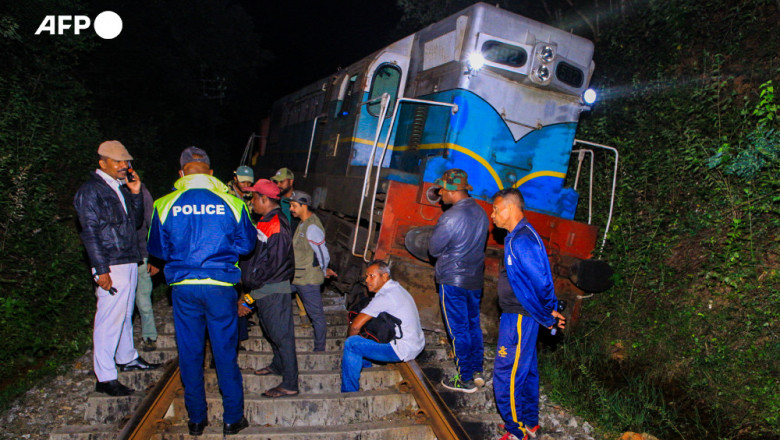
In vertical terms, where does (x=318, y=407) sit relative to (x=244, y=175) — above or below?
below

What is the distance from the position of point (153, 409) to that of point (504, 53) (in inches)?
196

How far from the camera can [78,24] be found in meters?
8.51

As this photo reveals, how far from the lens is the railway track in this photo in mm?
3305

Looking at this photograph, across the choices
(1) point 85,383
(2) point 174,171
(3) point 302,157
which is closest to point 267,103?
(2) point 174,171

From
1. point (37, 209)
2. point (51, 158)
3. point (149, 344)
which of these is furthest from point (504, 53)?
point (51, 158)

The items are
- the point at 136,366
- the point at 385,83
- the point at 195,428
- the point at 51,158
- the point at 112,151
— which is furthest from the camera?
the point at 385,83

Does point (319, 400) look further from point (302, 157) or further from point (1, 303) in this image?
point (302, 157)

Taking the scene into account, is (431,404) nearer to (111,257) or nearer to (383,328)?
(383,328)

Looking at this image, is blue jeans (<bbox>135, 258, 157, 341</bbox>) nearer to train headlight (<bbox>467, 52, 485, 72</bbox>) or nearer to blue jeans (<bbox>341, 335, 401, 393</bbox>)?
blue jeans (<bbox>341, 335, 401, 393</bbox>)

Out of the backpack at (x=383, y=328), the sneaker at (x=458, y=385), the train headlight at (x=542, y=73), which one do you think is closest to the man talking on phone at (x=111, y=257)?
the backpack at (x=383, y=328)

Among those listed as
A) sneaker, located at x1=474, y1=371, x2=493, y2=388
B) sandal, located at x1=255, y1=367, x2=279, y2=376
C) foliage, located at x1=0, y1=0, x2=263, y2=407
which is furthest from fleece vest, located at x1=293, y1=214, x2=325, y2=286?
foliage, located at x1=0, y1=0, x2=263, y2=407

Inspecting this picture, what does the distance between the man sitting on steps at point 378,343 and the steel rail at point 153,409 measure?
1.30 m

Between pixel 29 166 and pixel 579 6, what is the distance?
10.4 m

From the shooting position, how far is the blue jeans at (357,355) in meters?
3.88
